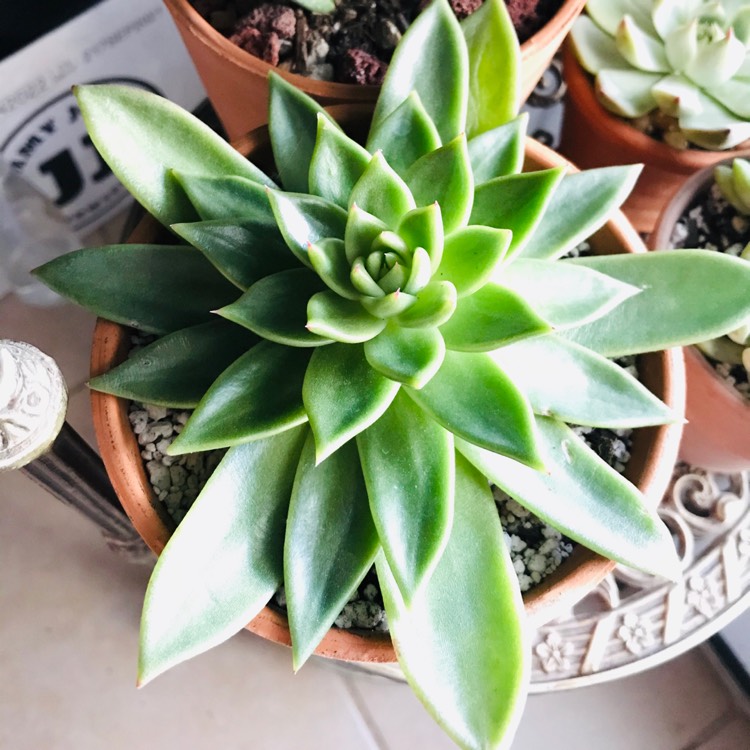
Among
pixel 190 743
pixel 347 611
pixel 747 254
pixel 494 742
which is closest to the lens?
pixel 494 742

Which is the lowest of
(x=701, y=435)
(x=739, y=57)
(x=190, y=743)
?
(x=190, y=743)

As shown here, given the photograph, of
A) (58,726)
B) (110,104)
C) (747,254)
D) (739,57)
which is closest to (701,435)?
(747,254)

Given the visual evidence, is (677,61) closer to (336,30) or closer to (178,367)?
(336,30)

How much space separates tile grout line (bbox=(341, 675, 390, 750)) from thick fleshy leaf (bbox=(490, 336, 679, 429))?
1.55ft

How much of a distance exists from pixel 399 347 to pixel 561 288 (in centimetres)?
Result: 13

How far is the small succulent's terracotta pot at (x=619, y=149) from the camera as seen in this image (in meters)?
0.72

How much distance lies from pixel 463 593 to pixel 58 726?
0.55 m

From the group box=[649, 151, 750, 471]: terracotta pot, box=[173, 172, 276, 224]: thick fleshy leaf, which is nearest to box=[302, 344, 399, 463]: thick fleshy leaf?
box=[173, 172, 276, 224]: thick fleshy leaf

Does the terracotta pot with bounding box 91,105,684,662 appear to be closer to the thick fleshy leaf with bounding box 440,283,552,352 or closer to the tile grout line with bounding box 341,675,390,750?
the thick fleshy leaf with bounding box 440,283,552,352

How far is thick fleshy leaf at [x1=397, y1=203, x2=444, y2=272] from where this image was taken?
0.42m

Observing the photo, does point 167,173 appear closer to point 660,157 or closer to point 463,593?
point 463,593

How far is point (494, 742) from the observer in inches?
16.7

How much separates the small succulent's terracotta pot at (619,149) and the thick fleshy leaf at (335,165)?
0.36m

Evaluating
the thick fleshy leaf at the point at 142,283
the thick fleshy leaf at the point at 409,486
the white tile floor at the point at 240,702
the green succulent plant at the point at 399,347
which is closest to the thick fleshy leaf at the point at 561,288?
the green succulent plant at the point at 399,347
